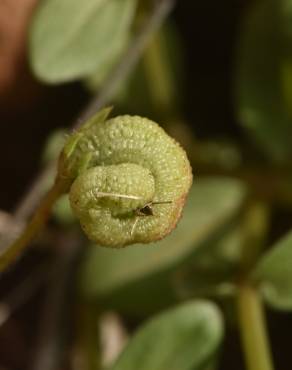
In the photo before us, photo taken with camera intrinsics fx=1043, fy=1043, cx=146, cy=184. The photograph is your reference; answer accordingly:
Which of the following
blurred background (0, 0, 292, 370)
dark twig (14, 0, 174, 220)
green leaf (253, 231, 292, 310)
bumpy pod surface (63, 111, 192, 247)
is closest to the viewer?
bumpy pod surface (63, 111, 192, 247)

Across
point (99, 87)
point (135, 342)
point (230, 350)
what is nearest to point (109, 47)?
point (99, 87)

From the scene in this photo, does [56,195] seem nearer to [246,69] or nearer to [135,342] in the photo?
[135,342]

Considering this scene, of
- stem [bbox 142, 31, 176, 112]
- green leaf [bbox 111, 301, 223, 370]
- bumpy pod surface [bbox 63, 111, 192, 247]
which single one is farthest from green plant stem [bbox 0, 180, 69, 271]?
stem [bbox 142, 31, 176, 112]

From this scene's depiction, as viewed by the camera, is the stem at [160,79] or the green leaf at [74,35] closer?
the green leaf at [74,35]

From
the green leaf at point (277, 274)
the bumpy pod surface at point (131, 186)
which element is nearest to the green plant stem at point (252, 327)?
the green leaf at point (277, 274)

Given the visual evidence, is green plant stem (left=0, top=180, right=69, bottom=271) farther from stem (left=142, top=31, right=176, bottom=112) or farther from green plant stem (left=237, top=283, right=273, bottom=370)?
stem (left=142, top=31, right=176, bottom=112)

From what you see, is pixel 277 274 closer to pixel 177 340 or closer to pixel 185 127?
pixel 177 340

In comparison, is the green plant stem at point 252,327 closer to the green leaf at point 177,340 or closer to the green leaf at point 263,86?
the green leaf at point 177,340
